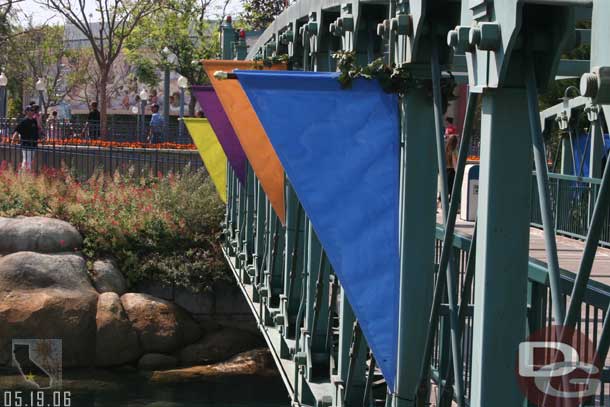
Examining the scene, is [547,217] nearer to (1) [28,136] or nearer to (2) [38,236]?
(2) [38,236]

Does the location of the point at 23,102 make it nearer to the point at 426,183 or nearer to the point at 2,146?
the point at 2,146

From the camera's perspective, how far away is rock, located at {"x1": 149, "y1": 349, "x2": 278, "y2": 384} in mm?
19797

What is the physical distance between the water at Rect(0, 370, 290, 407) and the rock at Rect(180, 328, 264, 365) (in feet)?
3.64

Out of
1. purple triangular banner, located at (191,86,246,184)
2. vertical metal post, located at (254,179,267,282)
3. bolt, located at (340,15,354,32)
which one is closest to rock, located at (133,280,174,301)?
purple triangular banner, located at (191,86,246,184)

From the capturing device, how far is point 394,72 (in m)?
5.30

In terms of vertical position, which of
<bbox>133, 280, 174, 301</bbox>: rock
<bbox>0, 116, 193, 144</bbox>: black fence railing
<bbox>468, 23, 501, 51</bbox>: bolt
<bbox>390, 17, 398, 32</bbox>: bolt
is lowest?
<bbox>133, 280, 174, 301</bbox>: rock

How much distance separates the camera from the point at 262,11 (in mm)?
44281

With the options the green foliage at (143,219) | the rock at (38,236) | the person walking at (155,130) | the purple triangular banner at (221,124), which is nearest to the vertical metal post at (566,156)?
the green foliage at (143,219)

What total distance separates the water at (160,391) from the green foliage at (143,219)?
8.47 feet

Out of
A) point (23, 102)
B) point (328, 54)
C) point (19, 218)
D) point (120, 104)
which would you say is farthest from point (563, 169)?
point (23, 102)

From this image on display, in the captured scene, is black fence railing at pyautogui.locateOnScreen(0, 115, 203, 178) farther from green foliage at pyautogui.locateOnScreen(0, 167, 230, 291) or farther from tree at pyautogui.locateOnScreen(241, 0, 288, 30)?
tree at pyautogui.locateOnScreen(241, 0, 288, 30)

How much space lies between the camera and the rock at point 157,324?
20609 mm

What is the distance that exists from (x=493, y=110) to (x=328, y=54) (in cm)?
451

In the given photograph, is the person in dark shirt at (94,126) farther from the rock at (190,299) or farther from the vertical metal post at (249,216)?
the vertical metal post at (249,216)
